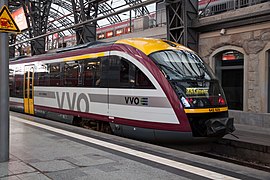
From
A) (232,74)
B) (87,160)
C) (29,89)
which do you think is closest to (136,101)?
(87,160)

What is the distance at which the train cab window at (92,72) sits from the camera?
369 inches

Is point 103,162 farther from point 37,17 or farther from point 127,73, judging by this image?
point 37,17

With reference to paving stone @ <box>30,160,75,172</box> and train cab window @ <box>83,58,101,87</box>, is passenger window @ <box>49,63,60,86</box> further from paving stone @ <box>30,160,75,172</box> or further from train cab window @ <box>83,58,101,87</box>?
paving stone @ <box>30,160,75,172</box>

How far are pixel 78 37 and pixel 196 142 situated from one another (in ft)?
52.5

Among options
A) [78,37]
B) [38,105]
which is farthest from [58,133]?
[78,37]

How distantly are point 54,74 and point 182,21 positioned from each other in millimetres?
5626

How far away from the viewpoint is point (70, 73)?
10836 millimetres

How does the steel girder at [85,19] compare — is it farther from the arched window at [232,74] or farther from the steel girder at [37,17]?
the arched window at [232,74]

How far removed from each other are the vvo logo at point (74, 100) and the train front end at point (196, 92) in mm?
3037

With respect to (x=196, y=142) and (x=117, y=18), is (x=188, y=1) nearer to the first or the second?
(x=196, y=142)

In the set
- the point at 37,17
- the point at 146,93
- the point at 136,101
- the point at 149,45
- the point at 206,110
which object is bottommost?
the point at 206,110

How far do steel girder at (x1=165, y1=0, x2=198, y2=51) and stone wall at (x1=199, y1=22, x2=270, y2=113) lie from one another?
4.79 ft

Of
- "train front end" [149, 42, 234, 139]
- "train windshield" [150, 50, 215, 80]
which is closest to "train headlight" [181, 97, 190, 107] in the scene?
"train front end" [149, 42, 234, 139]

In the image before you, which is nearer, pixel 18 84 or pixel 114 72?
pixel 114 72
